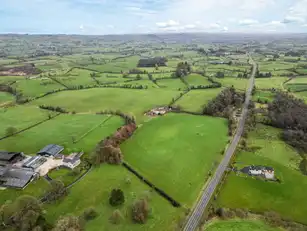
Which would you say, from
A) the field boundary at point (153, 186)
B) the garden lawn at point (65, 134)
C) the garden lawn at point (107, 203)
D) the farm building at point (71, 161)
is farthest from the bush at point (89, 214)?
the garden lawn at point (65, 134)

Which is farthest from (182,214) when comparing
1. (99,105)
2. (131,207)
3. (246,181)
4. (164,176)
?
(99,105)

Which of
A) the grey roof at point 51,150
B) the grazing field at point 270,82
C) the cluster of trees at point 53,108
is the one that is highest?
the grey roof at point 51,150

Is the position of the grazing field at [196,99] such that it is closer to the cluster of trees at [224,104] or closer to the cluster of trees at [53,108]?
the cluster of trees at [224,104]

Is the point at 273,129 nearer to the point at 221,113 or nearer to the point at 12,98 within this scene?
the point at 221,113

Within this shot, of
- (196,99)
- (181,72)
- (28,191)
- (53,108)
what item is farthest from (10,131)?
(181,72)

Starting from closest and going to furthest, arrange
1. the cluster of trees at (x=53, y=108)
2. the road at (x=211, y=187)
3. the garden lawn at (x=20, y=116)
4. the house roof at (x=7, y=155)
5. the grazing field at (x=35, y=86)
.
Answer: the road at (x=211, y=187)
the house roof at (x=7, y=155)
the garden lawn at (x=20, y=116)
the cluster of trees at (x=53, y=108)
the grazing field at (x=35, y=86)

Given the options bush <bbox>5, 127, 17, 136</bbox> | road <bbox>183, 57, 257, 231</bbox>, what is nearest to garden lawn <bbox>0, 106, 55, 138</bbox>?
bush <bbox>5, 127, 17, 136</bbox>

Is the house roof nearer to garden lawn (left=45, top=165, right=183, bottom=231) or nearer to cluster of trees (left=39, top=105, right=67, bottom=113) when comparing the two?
garden lawn (left=45, top=165, right=183, bottom=231)
